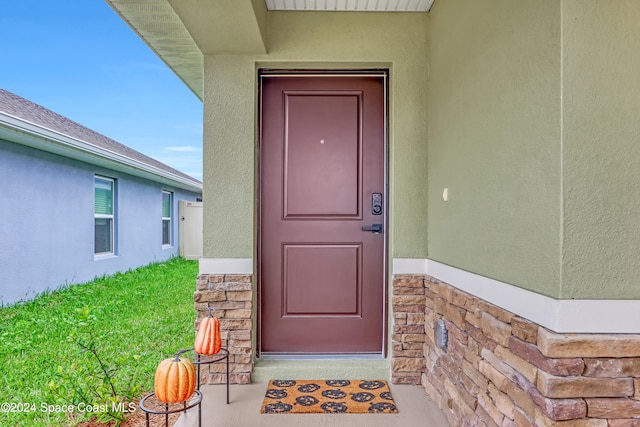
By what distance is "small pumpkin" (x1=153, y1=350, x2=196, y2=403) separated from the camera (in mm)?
1771

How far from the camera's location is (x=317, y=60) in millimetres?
2742

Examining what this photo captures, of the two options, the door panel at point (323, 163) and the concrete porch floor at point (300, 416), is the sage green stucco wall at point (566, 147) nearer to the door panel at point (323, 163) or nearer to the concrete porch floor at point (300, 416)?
the concrete porch floor at point (300, 416)

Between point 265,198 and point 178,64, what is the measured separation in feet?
5.77

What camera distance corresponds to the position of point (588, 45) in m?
1.29

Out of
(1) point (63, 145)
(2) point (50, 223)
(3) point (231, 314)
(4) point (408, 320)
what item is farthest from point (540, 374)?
(2) point (50, 223)

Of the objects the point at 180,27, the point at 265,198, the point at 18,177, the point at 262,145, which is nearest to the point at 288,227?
the point at 265,198

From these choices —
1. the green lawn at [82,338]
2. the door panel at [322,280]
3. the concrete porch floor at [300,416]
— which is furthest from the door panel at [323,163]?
the green lawn at [82,338]

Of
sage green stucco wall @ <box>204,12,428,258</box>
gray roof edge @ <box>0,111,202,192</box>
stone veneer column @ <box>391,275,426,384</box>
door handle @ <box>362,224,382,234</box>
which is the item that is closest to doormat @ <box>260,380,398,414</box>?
stone veneer column @ <box>391,275,426,384</box>

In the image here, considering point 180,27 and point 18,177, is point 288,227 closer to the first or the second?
point 180,27

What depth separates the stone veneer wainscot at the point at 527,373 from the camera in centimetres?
128

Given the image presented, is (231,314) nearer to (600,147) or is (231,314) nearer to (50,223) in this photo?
(600,147)

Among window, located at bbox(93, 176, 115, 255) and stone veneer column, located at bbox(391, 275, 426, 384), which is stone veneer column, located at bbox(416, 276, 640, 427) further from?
window, located at bbox(93, 176, 115, 255)

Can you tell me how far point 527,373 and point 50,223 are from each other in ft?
22.1

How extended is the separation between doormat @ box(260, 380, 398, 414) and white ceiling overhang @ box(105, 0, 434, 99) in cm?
234
